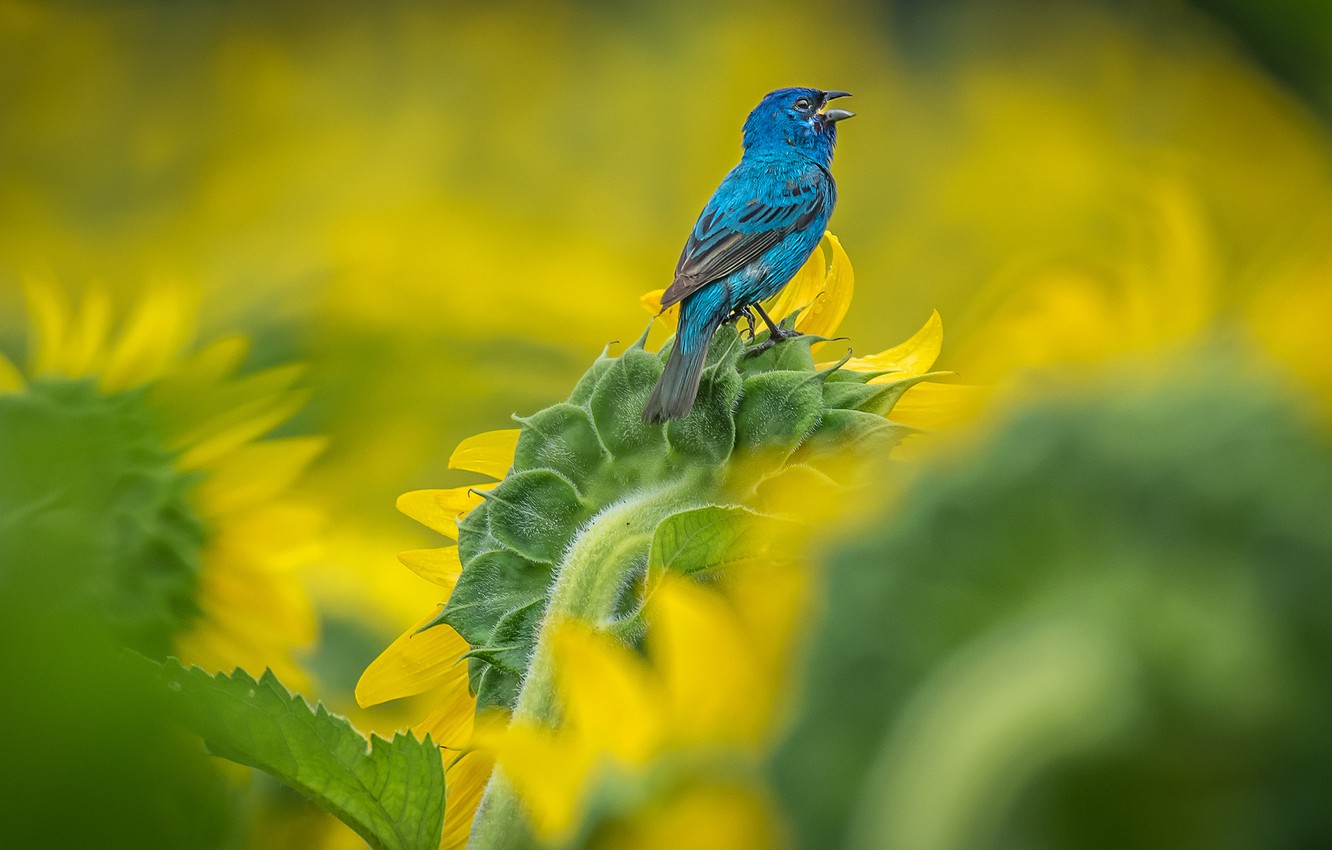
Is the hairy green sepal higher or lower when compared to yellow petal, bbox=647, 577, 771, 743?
higher

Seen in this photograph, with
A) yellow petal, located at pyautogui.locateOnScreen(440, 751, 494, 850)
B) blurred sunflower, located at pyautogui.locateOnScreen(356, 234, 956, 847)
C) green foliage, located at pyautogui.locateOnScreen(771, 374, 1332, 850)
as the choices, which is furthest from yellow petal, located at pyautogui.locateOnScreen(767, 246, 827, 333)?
green foliage, located at pyautogui.locateOnScreen(771, 374, 1332, 850)

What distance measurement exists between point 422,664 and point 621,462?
4.3 inches

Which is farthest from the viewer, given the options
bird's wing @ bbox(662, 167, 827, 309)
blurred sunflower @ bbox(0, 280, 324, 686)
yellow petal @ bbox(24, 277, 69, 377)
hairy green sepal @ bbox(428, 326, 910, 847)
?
yellow petal @ bbox(24, 277, 69, 377)

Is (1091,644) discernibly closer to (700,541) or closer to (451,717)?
(700,541)

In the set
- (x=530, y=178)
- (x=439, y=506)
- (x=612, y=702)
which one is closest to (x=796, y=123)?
(x=439, y=506)

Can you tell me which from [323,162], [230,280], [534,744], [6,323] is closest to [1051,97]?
Answer: [323,162]

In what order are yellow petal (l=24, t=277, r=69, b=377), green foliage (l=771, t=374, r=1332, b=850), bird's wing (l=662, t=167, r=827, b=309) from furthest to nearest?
1. yellow petal (l=24, t=277, r=69, b=377)
2. bird's wing (l=662, t=167, r=827, b=309)
3. green foliage (l=771, t=374, r=1332, b=850)

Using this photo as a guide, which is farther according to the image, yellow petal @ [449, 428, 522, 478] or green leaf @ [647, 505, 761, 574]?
yellow petal @ [449, 428, 522, 478]

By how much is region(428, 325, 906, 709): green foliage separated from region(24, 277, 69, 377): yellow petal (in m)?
0.57

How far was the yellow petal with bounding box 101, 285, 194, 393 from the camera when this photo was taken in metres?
0.97

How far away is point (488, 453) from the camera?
557 mm

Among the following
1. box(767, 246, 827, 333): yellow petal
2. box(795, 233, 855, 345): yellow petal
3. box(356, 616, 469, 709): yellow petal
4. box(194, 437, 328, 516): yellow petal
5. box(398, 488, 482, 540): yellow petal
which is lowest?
box(356, 616, 469, 709): yellow petal

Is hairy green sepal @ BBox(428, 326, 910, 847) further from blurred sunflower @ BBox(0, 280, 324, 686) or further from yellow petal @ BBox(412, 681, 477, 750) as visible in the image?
blurred sunflower @ BBox(0, 280, 324, 686)

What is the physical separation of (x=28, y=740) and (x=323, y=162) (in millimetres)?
2471
